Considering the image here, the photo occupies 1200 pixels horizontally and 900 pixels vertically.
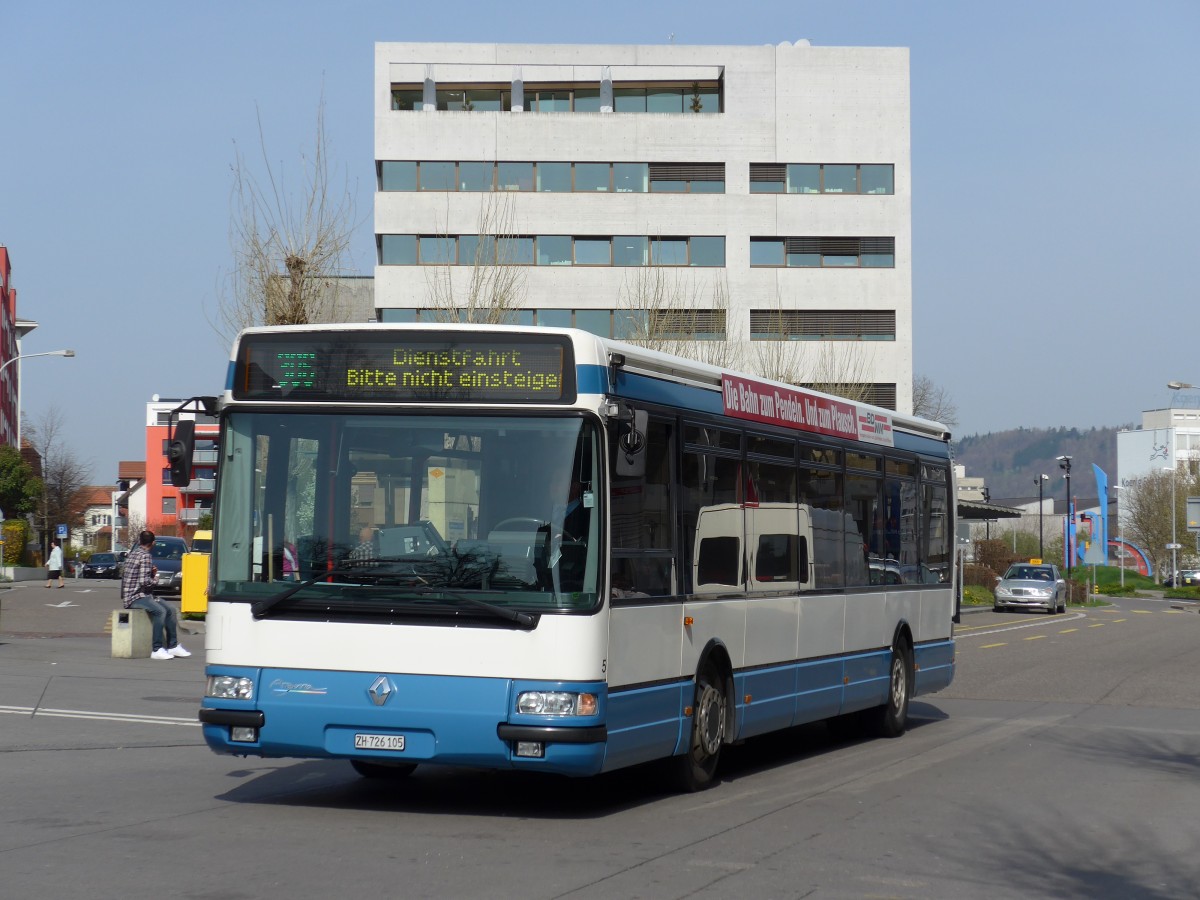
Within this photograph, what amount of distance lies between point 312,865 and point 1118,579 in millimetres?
117185

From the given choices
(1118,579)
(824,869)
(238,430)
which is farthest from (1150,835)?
(1118,579)

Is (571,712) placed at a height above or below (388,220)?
below

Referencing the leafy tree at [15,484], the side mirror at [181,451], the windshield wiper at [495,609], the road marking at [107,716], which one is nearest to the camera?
the windshield wiper at [495,609]

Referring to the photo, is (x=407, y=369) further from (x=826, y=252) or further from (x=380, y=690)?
(x=826, y=252)

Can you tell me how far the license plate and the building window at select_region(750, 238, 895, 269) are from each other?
185ft

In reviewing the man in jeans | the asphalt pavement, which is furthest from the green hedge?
the man in jeans

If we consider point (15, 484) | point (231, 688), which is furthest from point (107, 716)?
point (15, 484)

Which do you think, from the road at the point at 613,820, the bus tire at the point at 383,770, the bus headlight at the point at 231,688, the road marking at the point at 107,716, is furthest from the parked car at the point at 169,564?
the bus headlight at the point at 231,688

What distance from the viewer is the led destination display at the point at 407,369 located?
943 cm

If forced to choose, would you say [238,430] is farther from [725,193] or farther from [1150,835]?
[725,193]

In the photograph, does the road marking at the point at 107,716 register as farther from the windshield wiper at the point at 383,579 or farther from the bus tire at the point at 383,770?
the windshield wiper at the point at 383,579

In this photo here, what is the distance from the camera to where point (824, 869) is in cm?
801

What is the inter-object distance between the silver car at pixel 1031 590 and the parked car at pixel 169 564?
1062 inches

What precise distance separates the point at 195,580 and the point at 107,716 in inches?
425
